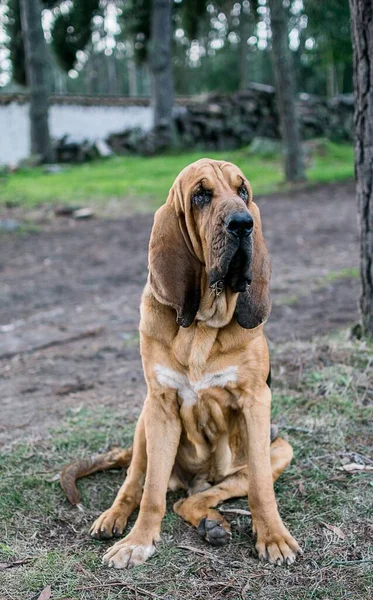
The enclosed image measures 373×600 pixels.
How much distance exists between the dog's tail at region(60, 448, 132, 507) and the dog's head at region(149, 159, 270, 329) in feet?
3.95

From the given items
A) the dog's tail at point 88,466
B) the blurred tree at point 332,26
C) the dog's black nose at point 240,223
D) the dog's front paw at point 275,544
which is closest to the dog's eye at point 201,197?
the dog's black nose at point 240,223

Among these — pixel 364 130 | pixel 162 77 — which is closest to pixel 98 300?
pixel 364 130

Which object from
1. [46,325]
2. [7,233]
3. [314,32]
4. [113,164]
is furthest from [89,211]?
[314,32]

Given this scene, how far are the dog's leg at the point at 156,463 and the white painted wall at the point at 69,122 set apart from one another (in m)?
20.9

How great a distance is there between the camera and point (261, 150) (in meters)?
22.1

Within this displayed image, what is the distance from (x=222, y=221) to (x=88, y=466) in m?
1.80

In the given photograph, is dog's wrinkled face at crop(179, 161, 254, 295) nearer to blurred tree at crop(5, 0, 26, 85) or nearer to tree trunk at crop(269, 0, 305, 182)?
tree trunk at crop(269, 0, 305, 182)

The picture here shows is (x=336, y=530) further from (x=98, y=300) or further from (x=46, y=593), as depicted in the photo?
(x=98, y=300)

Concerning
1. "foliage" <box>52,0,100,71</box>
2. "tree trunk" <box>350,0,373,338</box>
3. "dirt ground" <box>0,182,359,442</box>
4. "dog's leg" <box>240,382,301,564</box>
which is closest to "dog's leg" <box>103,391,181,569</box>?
"dog's leg" <box>240,382,301,564</box>

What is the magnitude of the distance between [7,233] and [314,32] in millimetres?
25207

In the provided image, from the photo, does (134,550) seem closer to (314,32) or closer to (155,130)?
(155,130)

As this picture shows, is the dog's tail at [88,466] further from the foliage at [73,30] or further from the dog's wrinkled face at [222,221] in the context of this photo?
the foliage at [73,30]

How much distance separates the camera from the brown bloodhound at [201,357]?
3.28 m

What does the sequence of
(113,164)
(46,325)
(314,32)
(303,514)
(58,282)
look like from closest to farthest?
1. (303,514)
2. (46,325)
3. (58,282)
4. (113,164)
5. (314,32)
